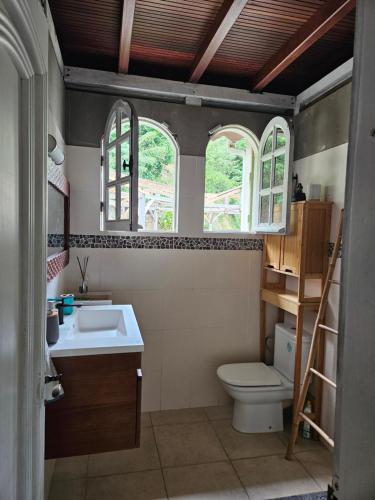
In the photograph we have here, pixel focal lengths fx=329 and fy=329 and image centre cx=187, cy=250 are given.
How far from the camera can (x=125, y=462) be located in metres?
2.15

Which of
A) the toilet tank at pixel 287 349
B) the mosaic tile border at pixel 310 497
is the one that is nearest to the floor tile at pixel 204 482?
the mosaic tile border at pixel 310 497

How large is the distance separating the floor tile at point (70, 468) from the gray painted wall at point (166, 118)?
2206mm

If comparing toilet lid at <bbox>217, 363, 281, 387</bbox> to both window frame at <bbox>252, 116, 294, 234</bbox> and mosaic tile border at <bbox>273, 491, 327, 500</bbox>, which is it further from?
window frame at <bbox>252, 116, 294, 234</bbox>

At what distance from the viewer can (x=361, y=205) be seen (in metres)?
0.47

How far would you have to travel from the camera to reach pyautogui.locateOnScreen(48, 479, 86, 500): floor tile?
1.86m

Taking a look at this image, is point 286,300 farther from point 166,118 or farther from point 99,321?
point 166,118

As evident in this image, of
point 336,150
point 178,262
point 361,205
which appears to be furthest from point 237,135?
point 361,205

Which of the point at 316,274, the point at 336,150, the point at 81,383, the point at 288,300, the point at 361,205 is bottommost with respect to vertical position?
the point at 81,383

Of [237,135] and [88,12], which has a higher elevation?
[88,12]

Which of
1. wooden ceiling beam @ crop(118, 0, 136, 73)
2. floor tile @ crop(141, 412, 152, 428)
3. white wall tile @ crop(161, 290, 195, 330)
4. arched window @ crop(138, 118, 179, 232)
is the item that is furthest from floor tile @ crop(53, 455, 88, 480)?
wooden ceiling beam @ crop(118, 0, 136, 73)

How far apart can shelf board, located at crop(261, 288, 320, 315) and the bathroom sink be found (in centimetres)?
123

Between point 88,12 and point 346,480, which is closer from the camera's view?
point 346,480

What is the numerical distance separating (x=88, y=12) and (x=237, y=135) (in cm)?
149

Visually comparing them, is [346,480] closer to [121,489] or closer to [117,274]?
[121,489]
